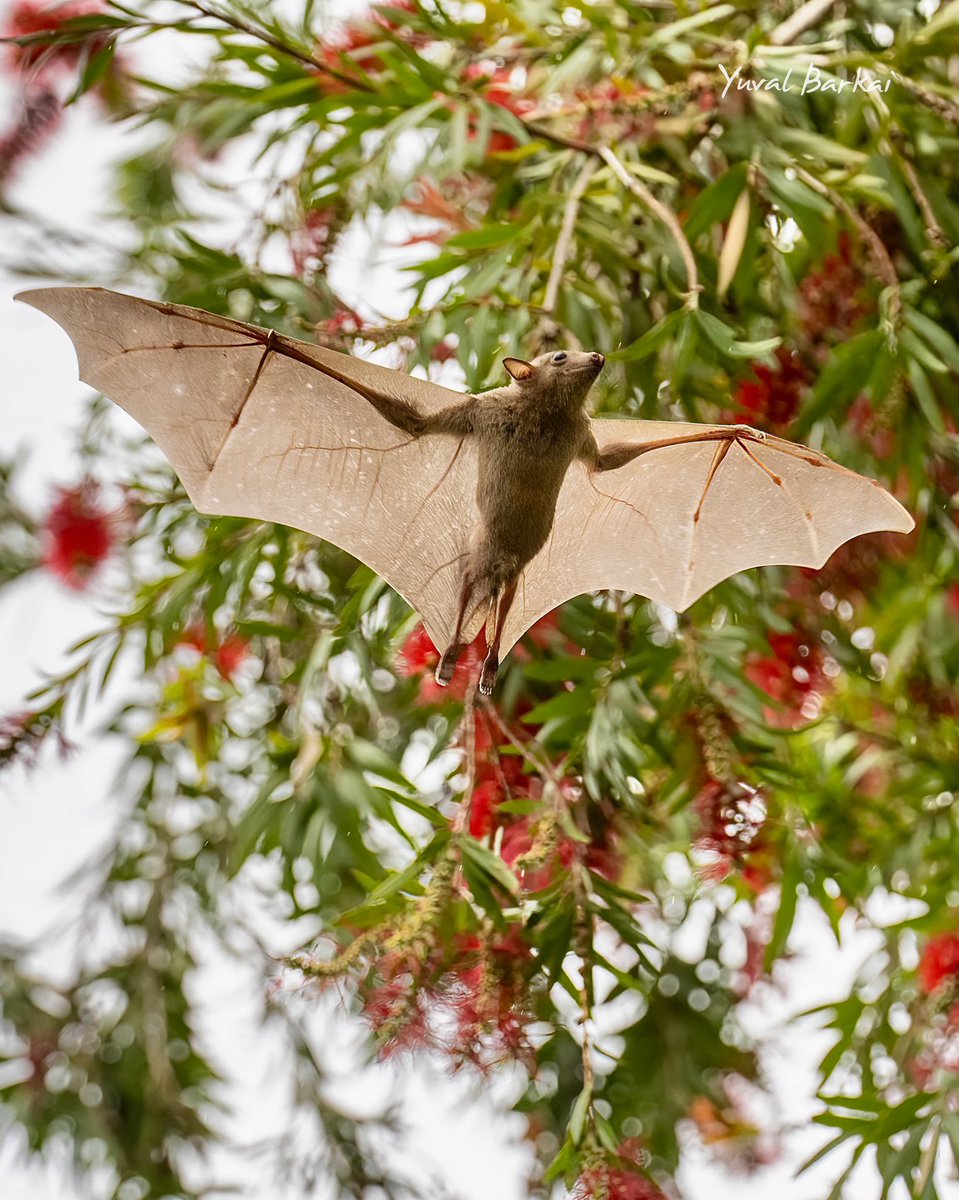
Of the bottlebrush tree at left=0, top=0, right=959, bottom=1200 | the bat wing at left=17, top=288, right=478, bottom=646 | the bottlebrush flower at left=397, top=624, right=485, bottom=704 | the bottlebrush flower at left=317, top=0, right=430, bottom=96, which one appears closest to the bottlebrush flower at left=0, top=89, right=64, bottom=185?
the bottlebrush tree at left=0, top=0, right=959, bottom=1200

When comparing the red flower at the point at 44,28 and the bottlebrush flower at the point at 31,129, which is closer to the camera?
the red flower at the point at 44,28

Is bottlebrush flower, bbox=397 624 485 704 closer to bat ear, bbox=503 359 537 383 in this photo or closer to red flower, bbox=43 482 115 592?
bat ear, bbox=503 359 537 383

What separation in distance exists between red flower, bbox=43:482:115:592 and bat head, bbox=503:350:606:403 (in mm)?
555

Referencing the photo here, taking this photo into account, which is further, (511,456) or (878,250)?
(878,250)

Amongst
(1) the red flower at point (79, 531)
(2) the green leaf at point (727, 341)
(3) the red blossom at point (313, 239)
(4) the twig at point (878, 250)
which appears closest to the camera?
(2) the green leaf at point (727, 341)

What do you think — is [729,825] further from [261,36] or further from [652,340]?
[261,36]

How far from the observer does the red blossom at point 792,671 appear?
1.12 m

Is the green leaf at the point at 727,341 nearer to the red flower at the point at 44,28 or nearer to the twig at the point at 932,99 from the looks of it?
the twig at the point at 932,99

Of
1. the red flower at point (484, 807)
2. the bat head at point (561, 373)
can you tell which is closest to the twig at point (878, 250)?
the bat head at point (561, 373)

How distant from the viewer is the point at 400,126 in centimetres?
100

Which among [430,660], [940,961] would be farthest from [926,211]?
[940,961]

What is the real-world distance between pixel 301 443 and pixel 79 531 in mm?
396

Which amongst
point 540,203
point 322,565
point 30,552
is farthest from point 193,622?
point 540,203

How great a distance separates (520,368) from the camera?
0.70 metres
